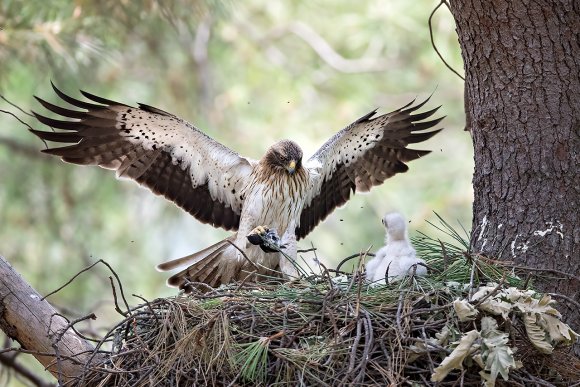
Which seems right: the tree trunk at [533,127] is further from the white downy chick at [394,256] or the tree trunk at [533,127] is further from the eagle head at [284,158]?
the eagle head at [284,158]

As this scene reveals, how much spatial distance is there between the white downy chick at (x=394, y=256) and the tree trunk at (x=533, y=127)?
377 mm

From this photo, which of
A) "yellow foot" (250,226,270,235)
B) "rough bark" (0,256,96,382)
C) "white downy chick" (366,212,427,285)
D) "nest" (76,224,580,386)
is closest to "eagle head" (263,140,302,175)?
"yellow foot" (250,226,270,235)

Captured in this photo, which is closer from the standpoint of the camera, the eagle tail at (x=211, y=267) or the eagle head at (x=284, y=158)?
the eagle head at (x=284, y=158)

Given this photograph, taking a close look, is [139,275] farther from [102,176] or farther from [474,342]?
[474,342]

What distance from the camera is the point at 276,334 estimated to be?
4137mm

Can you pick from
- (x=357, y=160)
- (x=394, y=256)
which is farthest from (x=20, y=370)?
(x=357, y=160)

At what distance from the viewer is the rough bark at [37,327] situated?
4309 mm

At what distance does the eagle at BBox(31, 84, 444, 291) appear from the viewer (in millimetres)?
6242

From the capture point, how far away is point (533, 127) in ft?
15.1

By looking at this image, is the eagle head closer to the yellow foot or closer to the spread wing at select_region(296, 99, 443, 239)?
the spread wing at select_region(296, 99, 443, 239)

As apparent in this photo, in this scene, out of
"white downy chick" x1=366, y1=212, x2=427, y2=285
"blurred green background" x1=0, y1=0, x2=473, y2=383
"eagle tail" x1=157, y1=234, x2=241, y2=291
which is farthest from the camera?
"blurred green background" x1=0, y1=0, x2=473, y2=383

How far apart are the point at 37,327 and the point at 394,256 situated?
5.75 feet

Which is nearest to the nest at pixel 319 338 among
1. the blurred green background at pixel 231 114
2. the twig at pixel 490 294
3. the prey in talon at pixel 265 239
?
the twig at pixel 490 294

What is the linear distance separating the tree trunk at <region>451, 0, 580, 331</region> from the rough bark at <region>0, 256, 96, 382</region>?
77.5 inches
